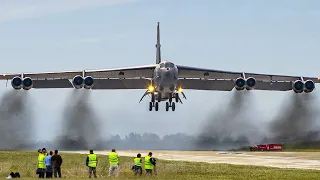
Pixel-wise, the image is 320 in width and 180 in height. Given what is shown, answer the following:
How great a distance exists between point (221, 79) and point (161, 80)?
39.6 ft

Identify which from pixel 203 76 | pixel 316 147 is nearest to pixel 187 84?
pixel 203 76

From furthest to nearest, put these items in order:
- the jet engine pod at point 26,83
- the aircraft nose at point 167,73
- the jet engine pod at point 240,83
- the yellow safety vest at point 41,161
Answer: the jet engine pod at point 240,83 → the jet engine pod at point 26,83 → the aircraft nose at point 167,73 → the yellow safety vest at point 41,161

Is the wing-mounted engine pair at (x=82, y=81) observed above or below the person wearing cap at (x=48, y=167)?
above

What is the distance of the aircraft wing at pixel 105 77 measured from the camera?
53.7 m

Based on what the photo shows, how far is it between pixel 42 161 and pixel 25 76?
83.3 feet

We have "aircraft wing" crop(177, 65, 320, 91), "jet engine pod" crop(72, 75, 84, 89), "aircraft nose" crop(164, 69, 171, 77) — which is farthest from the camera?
"aircraft wing" crop(177, 65, 320, 91)

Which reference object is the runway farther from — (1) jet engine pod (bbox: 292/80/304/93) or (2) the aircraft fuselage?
(2) the aircraft fuselage

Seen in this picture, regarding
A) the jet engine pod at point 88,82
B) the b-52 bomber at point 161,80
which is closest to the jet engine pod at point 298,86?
the b-52 bomber at point 161,80

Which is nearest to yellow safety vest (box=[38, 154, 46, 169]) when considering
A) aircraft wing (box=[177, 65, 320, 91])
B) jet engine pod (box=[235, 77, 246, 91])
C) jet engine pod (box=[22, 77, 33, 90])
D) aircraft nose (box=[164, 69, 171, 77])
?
aircraft nose (box=[164, 69, 171, 77])

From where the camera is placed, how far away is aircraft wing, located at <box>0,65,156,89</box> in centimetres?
5366

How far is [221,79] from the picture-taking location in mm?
57094

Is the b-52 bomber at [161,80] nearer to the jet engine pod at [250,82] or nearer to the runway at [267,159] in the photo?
the jet engine pod at [250,82]

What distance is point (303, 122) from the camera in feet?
197

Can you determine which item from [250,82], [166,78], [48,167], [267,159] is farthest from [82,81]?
[48,167]
